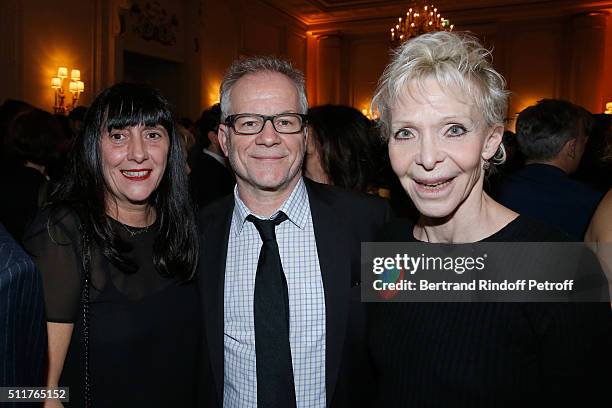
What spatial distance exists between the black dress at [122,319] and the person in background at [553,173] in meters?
1.74

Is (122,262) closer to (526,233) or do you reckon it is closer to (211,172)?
(526,233)

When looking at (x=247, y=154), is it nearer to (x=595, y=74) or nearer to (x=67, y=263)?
(x=67, y=263)

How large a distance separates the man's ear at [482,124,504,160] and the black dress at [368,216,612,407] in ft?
0.63

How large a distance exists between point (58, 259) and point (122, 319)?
29 centimetres

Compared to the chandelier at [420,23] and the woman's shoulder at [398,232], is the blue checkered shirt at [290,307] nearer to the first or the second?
the woman's shoulder at [398,232]

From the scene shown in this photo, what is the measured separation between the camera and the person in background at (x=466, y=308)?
3.88 feet

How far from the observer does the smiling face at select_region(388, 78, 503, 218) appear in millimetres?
1279

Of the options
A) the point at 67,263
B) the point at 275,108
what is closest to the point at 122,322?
the point at 67,263

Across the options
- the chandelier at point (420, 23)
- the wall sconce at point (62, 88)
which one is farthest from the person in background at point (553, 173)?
the chandelier at point (420, 23)

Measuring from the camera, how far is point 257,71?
6.55 feet

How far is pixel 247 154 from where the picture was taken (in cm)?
197

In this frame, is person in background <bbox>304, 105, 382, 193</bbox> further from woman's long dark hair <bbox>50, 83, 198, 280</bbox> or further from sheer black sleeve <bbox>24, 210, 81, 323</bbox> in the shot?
sheer black sleeve <bbox>24, 210, 81, 323</bbox>

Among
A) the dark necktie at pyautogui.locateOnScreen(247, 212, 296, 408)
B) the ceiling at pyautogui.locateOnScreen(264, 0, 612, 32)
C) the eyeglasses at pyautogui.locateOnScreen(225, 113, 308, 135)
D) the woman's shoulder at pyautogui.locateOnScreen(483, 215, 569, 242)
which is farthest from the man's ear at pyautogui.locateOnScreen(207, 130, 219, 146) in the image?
the ceiling at pyautogui.locateOnScreen(264, 0, 612, 32)

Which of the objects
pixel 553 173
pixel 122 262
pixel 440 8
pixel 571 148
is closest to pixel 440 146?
pixel 122 262
